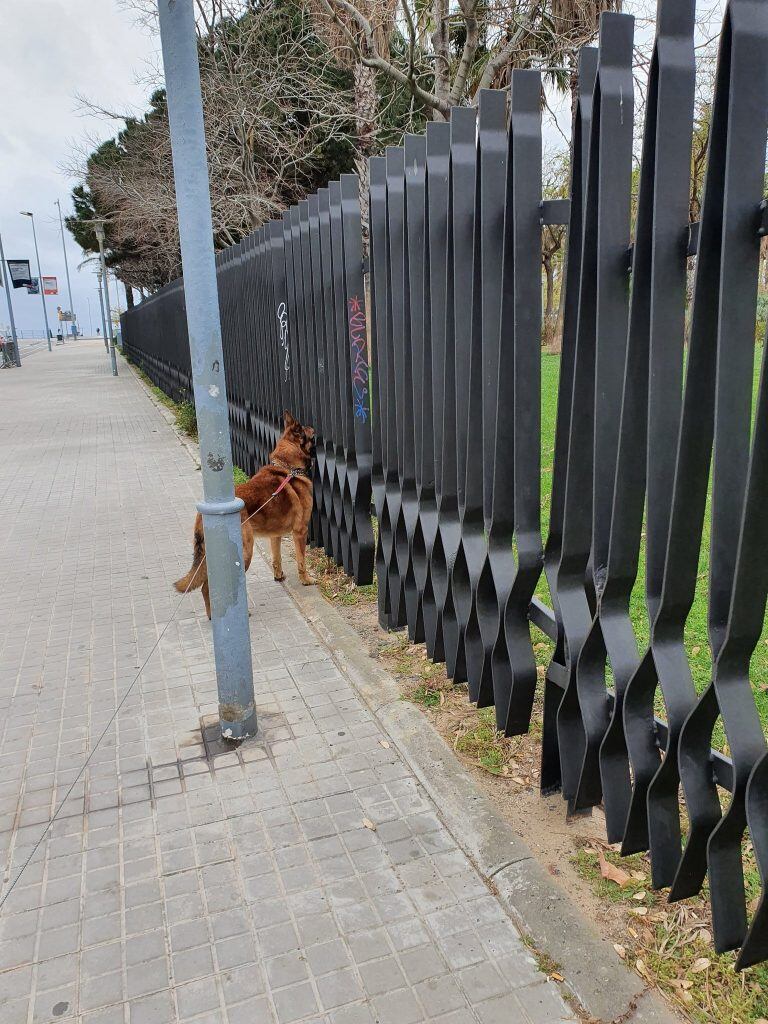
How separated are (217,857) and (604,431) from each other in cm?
210

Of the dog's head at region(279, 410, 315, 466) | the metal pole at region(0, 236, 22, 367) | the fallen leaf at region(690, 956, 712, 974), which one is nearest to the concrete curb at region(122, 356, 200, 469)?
the dog's head at region(279, 410, 315, 466)

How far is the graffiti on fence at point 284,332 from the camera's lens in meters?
6.21

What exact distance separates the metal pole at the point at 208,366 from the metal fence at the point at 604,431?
99 centimetres

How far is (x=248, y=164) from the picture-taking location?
15.6 meters

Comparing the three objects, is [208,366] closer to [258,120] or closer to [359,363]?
[359,363]

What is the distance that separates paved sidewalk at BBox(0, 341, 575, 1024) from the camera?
223 cm

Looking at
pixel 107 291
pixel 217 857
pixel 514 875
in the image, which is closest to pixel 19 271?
pixel 107 291

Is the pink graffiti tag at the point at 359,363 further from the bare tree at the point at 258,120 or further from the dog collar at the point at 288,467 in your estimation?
the bare tree at the point at 258,120

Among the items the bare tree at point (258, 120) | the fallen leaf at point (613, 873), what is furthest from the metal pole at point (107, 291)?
the fallen leaf at point (613, 873)

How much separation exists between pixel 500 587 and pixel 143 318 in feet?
83.1

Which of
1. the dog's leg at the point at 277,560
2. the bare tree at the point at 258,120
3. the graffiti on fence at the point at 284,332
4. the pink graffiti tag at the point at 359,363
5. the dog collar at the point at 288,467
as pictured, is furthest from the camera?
the bare tree at the point at 258,120

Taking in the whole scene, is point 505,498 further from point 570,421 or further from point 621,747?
point 621,747

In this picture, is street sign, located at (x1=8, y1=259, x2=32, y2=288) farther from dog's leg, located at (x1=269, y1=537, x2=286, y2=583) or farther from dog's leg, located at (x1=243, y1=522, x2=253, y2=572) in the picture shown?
dog's leg, located at (x1=243, y1=522, x2=253, y2=572)

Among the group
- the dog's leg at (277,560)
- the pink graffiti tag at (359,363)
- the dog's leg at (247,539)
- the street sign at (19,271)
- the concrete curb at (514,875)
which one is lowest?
the concrete curb at (514,875)
